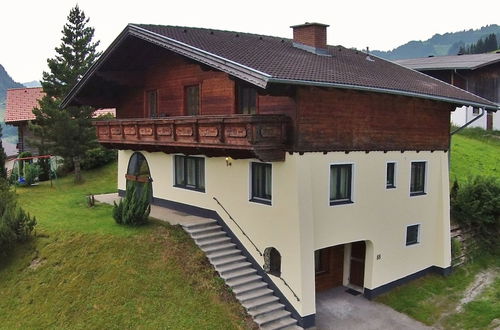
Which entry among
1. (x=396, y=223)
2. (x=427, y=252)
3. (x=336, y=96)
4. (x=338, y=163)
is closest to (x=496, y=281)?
(x=427, y=252)

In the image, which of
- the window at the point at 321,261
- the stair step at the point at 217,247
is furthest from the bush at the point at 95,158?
the window at the point at 321,261

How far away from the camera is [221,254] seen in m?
16.4

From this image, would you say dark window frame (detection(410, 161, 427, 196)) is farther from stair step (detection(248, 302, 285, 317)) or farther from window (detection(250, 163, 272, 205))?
stair step (detection(248, 302, 285, 317))

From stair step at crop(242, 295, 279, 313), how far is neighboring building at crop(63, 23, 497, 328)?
0.18 feet

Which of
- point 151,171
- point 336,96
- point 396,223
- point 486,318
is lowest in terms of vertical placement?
point 486,318

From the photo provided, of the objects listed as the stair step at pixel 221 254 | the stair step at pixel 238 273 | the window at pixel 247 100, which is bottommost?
the stair step at pixel 238 273

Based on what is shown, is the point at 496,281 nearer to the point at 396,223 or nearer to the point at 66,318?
the point at 396,223

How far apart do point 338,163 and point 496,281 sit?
941cm

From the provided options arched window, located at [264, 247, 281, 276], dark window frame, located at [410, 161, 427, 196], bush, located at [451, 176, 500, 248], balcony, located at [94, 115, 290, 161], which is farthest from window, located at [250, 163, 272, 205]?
bush, located at [451, 176, 500, 248]

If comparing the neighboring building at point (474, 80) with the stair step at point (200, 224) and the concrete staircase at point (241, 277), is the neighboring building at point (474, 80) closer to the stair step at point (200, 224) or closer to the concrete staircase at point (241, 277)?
the stair step at point (200, 224)

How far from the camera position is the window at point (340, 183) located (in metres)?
16.0

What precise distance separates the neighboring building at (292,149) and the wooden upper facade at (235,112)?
0.19ft

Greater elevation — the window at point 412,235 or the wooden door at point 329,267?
the window at point 412,235

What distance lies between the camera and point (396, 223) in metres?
18.1
